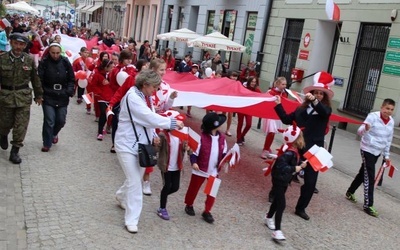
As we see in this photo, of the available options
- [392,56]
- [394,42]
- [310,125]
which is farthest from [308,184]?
[394,42]

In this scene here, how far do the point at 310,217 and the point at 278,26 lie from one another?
44.2ft

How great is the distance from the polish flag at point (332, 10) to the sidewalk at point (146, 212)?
703cm

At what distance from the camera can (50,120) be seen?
7.21 m

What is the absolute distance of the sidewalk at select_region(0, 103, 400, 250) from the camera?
4.68 m

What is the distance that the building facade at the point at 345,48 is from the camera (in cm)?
1312

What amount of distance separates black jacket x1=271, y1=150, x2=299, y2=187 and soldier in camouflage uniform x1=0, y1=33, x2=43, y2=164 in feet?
11.7

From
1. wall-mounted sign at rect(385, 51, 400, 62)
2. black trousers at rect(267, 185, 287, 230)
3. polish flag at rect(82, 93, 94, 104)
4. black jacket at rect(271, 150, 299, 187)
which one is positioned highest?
wall-mounted sign at rect(385, 51, 400, 62)

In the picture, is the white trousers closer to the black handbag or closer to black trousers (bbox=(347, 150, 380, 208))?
the black handbag

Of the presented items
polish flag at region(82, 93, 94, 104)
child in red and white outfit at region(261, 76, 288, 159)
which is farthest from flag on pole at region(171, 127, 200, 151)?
polish flag at region(82, 93, 94, 104)

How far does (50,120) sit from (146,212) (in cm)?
267

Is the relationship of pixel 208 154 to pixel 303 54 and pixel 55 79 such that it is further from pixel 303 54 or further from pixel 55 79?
pixel 303 54

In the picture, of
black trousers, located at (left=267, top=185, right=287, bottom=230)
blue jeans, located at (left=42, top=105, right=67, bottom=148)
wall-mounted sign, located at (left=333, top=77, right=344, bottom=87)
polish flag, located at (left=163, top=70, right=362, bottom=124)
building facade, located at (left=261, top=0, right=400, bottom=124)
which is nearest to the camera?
black trousers, located at (left=267, top=185, right=287, bottom=230)

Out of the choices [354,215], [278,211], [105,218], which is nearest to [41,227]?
[105,218]

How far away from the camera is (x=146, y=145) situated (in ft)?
15.6
